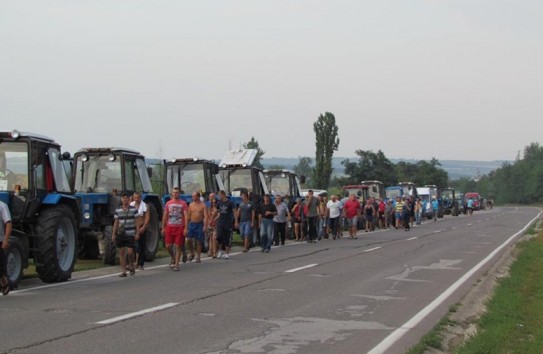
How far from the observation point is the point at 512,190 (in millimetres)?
182500

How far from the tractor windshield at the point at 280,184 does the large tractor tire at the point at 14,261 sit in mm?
19843

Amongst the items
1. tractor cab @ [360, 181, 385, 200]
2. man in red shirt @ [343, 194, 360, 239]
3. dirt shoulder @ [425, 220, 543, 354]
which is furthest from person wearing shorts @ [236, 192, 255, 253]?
tractor cab @ [360, 181, 385, 200]

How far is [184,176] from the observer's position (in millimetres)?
24750

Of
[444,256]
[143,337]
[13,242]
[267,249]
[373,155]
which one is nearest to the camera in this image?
[143,337]

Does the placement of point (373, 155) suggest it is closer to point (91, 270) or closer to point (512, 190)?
point (91, 270)

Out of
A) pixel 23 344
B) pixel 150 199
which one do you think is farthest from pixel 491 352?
pixel 150 199

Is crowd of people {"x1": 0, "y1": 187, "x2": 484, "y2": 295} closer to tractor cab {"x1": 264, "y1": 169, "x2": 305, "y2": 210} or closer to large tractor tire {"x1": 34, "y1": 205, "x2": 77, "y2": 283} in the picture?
tractor cab {"x1": 264, "y1": 169, "x2": 305, "y2": 210}

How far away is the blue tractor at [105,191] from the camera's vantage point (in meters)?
19.0

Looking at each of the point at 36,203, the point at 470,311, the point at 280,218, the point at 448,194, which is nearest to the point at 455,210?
the point at 448,194

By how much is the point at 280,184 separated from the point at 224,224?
12074 mm

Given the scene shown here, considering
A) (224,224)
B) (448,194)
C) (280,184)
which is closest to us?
(224,224)

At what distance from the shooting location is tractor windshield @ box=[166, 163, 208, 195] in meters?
24.7

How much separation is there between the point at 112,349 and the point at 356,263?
1186 centimetres

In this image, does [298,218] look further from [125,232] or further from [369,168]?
[369,168]
